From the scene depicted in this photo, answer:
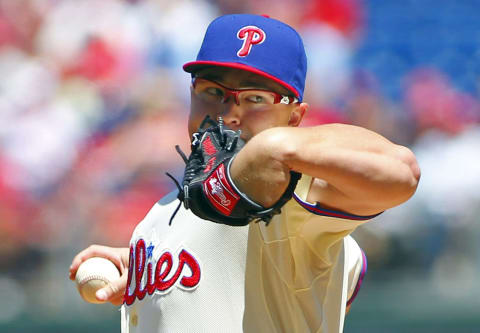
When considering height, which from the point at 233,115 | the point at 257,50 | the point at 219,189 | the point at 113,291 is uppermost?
the point at 257,50

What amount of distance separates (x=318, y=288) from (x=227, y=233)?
197mm

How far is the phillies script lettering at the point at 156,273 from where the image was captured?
138 centimetres

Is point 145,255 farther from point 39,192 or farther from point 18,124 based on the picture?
point 18,124

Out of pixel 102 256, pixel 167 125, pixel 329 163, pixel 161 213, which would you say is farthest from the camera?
pixel 167 125

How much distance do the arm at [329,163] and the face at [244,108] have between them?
0.96ft

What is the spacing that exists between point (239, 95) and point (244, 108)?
0.02m

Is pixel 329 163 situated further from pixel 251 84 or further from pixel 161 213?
pixel 161 213

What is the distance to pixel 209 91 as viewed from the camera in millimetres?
1357

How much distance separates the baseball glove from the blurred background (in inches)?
131

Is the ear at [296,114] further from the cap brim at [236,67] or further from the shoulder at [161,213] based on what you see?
the shoulder at [161,213]

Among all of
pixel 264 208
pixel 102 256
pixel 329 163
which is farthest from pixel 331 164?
pixel 102 256

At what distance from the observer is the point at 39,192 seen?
4664 mm

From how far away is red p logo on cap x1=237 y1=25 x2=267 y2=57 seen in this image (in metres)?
1.30

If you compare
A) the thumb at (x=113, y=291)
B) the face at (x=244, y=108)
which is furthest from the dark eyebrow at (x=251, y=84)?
the thumb at (x=113, y=291)
